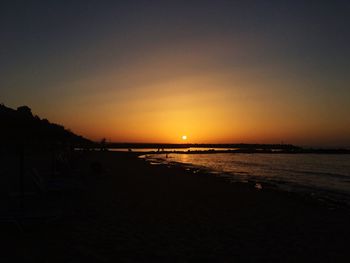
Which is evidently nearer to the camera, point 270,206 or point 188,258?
point 188,258

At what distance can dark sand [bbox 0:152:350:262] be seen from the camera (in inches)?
264

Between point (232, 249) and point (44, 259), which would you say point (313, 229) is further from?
point (44, 259)

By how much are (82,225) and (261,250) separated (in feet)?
13.3

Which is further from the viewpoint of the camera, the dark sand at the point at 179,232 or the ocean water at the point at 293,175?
the ocean water at the point at 293,175

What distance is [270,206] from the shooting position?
42.8ft

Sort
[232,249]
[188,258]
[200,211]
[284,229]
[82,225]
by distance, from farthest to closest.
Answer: [200,211] < [284,229] < [82,225] < [232,249] < [188,258]

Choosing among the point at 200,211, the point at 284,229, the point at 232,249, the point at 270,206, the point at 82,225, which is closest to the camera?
the point at 232,249

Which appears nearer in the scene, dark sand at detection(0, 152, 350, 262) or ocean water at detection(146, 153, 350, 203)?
dark sand at detection(0, 152, 350, 262)

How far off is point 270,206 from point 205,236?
556 centimetres

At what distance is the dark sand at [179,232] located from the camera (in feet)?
22.0

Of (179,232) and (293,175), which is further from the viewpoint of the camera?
(293,175)

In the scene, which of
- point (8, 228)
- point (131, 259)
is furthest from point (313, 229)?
point (8, 228)

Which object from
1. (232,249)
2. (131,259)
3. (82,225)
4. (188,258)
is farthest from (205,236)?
(82,225)

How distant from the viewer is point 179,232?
27.7 ft
